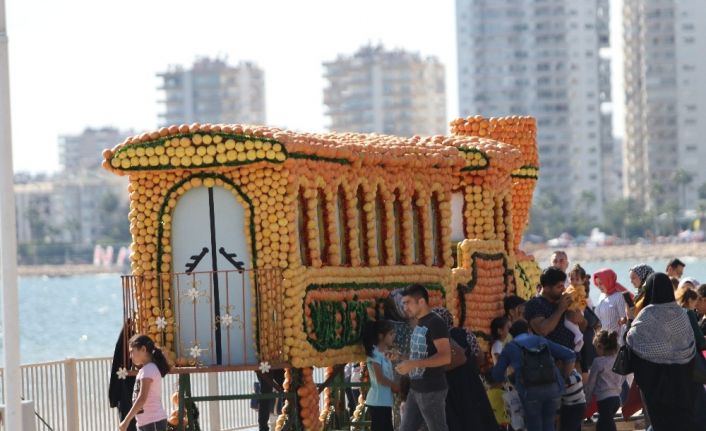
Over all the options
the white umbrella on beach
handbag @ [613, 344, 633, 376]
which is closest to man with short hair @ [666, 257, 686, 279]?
handbag @ [613, 344, 633, 376]

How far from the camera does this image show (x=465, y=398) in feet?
50.6

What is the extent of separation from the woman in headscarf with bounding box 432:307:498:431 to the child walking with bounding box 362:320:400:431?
0.67m

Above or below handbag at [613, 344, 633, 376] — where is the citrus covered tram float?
above

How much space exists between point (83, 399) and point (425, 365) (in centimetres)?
658

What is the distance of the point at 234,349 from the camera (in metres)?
16.5

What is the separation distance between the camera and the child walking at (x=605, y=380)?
17.3 m

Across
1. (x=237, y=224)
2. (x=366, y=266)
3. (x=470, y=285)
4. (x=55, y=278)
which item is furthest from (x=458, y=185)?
(x=55, y=278)

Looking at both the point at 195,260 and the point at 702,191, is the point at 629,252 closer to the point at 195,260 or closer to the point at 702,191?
the point at 702,191

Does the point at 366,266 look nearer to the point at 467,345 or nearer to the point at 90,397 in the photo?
the point at 467,345

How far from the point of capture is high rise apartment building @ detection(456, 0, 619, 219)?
585ft

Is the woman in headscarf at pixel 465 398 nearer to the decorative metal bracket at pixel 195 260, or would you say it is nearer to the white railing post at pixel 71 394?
the decorative metal bracket at pixel 195 260

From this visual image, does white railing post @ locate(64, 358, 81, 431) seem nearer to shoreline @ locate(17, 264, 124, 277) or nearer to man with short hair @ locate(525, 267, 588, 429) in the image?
man with short hair @ locate(525, 267, 588, 429)

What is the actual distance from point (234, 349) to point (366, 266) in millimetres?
1957

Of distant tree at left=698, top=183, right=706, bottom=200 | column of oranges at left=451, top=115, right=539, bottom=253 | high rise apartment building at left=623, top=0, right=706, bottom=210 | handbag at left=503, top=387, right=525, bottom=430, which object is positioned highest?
high rise apartment building at left=623, top=0, right=706, bottom=210
